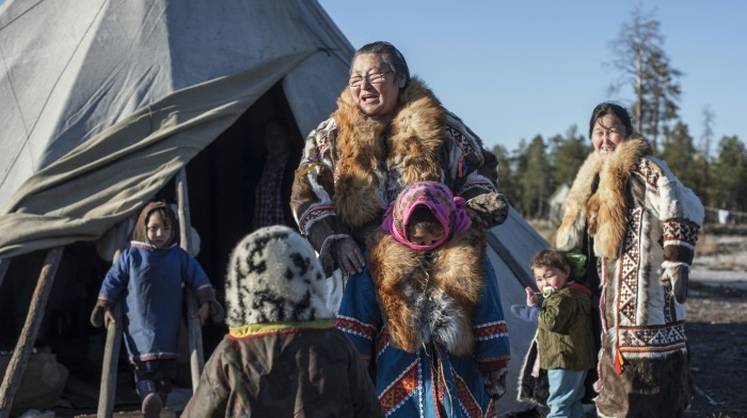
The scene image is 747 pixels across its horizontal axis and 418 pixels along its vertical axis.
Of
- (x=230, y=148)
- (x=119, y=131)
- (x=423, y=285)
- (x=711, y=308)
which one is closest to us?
(x=423, y=285)

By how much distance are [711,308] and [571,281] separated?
304 inches

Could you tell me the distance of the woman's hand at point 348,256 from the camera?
3566mm

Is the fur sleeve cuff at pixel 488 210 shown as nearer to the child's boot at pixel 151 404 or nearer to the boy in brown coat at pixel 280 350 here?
the boy in brown coat at pixel 280 350

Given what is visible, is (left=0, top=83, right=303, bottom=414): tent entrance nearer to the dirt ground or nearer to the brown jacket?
the brown jacket

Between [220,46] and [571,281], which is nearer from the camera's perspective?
[571,281]

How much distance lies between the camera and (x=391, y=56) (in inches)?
153

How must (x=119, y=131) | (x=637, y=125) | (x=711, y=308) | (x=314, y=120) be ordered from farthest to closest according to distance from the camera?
1. (x=637, y=125)
2. (x=711, y=308)
3. (x=314, y=120)
4. (x=119, y=131)

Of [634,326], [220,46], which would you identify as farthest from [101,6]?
[634,326]

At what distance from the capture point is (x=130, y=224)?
5.21 m

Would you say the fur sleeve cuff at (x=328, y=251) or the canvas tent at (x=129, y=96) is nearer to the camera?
the fur sleeve cuff at (x=328, y=251)

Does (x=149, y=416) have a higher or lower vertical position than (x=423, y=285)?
lower

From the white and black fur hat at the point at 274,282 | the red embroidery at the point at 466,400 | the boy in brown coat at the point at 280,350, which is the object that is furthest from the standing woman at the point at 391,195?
the white and black fur hat at the point at 274,282

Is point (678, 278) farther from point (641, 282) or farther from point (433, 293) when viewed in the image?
point (433, 293)

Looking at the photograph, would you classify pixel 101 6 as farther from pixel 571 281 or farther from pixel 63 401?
pixel 571 281
